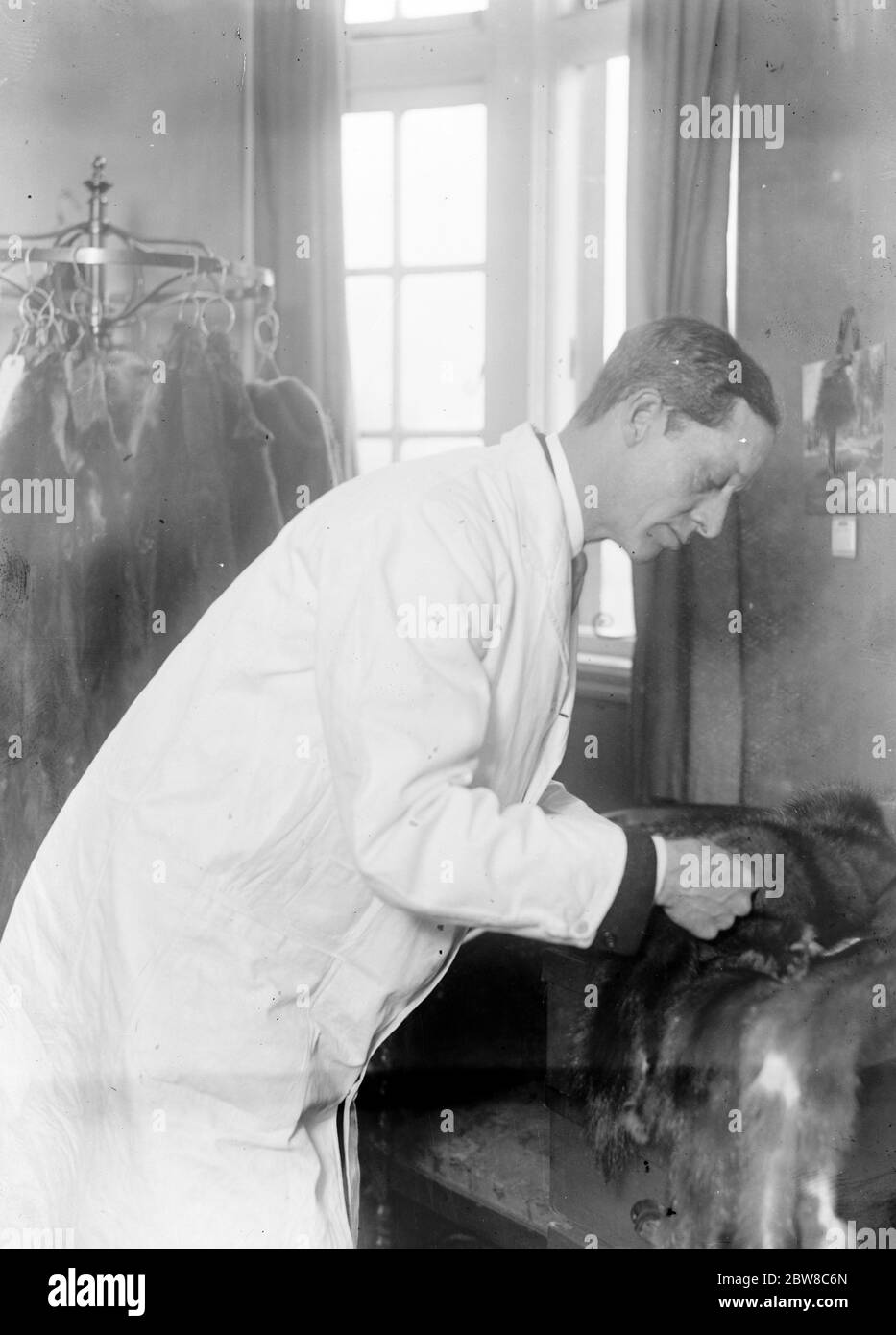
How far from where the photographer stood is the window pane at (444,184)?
1.32 m

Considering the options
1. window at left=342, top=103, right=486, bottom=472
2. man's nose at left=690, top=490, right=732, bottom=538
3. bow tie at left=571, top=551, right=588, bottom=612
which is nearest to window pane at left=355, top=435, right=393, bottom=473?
window at left=342, top=103, right=486, bottom=472

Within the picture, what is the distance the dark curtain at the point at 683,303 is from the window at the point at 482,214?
3 centimetres

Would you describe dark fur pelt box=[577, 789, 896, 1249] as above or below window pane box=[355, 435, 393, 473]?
below

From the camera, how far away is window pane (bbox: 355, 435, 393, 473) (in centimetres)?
132

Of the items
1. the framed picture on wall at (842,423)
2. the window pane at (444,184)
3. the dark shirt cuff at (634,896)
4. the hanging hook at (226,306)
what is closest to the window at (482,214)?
the window pane at (444,184)

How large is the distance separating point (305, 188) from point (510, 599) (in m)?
0.52

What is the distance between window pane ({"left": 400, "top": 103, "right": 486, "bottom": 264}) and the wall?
0.30 meters

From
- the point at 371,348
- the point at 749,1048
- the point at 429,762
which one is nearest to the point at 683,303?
the point at 371,348

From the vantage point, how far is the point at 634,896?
1.22 meters

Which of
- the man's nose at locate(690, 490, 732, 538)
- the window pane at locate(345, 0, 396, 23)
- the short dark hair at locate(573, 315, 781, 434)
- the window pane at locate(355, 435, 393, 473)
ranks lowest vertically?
the man's nose at locate(690, 490, 732, 538)

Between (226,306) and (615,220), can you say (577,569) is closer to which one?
(615,220)

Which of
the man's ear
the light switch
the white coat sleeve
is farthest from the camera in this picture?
the light switch

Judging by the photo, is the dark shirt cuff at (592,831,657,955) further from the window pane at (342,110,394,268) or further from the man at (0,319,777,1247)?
the window pane at (342,110,394,268)

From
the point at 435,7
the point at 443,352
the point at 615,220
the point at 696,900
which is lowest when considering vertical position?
the point at 696,900
